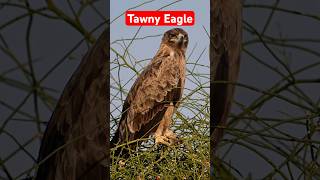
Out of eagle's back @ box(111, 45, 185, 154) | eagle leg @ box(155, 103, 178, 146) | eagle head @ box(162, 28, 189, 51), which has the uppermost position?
eagle head @ box(162, 28, 189, 51)

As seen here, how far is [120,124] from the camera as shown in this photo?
1.66 meters

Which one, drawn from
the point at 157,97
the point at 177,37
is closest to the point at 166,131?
the point at 157,97

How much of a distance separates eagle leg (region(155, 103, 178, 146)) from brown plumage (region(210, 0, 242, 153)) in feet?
0.27

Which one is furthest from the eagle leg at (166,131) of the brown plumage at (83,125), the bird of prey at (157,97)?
the brown plumage at (83,125)

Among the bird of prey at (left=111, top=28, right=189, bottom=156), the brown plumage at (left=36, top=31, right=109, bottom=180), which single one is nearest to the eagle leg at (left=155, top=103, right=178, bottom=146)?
the bird of prey at (left=111, top=28, right=189, bottom=156)

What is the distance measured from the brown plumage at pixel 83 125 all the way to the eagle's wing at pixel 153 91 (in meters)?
0.06

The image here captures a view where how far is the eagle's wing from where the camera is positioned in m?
1.66

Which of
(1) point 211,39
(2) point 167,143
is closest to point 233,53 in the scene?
(1) point 211,39

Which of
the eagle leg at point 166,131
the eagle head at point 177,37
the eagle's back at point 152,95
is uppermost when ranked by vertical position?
the eagle head at point 177,37

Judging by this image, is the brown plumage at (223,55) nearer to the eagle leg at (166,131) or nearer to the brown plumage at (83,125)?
the eagle leg at (166,131)

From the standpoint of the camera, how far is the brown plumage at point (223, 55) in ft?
5.42

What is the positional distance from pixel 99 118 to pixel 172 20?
0.25 meters

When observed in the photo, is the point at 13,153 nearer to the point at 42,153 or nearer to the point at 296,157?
the point at 42,153

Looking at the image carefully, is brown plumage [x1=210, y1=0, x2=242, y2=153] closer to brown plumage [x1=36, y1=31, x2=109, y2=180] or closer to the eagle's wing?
the eagle's wing
